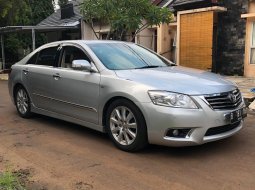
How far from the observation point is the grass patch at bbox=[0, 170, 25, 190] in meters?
4.03

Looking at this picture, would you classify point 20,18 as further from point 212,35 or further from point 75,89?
point 75,89

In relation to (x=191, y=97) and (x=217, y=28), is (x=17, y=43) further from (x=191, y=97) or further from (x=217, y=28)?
(x=191, y=97)

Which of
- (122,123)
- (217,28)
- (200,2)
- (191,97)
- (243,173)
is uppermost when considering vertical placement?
(200,2)

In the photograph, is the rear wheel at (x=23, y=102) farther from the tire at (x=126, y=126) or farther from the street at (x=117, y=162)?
the tire at (x=126, y=126)

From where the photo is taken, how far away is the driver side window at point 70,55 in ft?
21.3

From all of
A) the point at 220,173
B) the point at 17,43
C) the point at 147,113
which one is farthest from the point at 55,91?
the point at 17,43

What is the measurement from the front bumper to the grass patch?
1.79 metres

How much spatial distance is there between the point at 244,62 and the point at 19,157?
11000mm

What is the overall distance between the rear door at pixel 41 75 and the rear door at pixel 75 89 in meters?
0.21

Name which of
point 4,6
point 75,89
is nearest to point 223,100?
point 75,89

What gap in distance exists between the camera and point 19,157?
5383 millimetres

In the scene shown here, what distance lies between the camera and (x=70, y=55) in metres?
6.75

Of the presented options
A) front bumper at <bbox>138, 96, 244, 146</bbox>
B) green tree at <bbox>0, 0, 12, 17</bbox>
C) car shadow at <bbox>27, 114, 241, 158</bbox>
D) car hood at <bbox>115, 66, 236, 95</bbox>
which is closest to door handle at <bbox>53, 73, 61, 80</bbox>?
car shadow at <bbox>27, 114, 241, 158</bbox>

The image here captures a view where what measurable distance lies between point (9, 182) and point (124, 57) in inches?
115
